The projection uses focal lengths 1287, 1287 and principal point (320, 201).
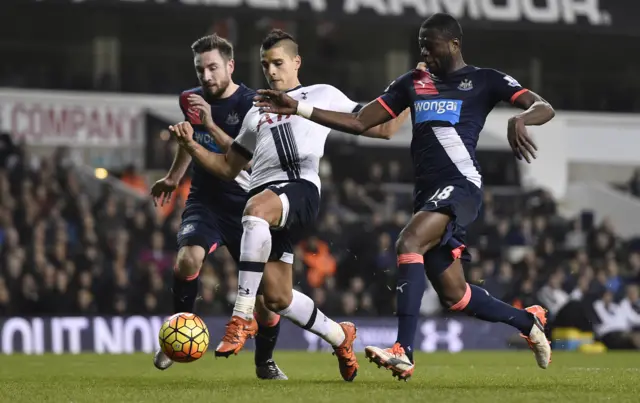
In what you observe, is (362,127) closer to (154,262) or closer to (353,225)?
(154,262)

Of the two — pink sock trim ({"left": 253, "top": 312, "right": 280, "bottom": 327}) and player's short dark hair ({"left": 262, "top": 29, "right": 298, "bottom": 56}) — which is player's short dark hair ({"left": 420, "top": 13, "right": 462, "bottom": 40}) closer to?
player's short dark hair ({"left": 262, "top": 29, "right": 298, "bottom": 56})

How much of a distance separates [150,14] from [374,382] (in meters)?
22.0

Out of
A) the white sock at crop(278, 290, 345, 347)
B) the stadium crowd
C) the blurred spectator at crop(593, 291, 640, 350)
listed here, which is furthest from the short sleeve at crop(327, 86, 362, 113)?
the blurred spectator at crop(593, 291, 640, 350)

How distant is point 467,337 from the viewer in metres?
18.3

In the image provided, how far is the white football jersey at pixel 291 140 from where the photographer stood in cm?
851

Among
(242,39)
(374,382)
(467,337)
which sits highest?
(242,39)

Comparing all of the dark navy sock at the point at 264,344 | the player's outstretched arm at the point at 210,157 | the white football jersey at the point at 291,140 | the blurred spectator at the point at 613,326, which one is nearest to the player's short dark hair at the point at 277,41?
the white football jersey at the point at 291,140

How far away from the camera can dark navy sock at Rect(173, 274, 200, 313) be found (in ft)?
30.9

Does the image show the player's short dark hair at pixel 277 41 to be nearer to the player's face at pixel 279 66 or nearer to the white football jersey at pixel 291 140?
the player's face at pixel 279 66

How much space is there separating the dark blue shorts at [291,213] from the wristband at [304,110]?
0.60 metres

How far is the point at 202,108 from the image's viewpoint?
862 cm

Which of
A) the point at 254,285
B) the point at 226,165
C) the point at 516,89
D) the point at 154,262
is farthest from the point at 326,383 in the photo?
the point at 154,262

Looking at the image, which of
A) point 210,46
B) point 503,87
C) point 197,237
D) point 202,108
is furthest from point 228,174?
point 503,87

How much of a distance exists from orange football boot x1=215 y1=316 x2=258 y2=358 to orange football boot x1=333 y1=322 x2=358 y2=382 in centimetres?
78
